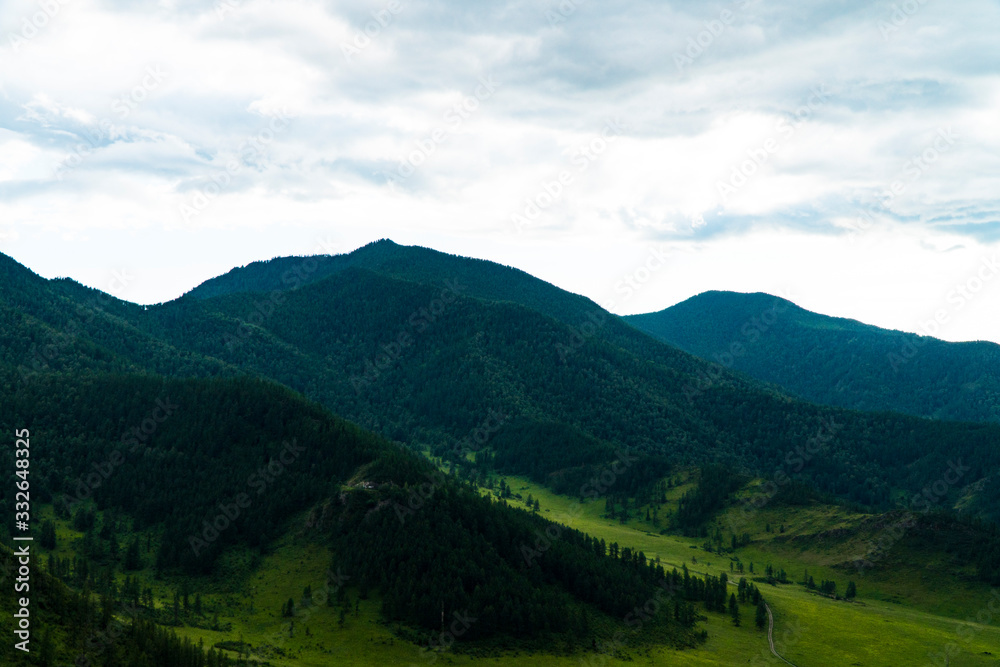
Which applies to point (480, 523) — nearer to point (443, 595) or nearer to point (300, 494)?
point (443, 595)

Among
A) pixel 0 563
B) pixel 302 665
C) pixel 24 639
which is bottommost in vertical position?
pixel 302 665

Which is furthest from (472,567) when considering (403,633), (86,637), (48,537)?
(48,537)

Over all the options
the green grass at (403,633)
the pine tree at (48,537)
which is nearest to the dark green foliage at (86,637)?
the green grass at (403,633)

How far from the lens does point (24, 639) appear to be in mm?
94000

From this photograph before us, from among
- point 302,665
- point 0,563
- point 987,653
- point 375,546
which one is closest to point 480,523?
point 375,546

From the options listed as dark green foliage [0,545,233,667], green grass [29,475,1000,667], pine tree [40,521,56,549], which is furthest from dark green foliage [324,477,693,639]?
pine tree [40,521,56,549]

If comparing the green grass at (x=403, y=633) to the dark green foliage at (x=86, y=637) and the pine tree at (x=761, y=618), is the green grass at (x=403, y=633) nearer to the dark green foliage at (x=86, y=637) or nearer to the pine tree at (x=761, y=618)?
the pine tree at (x=761, y=618)

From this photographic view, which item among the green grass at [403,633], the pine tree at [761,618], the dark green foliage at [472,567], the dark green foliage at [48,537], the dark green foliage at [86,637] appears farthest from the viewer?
the dark green foliage at [48,537]

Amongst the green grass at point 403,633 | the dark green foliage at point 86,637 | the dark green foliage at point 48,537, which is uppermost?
the dark green foliage at point 86,637

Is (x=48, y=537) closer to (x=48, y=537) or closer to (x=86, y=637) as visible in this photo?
(x=48, y=537)

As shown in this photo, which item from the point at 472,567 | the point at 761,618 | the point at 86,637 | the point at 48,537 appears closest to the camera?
the point at 86,637

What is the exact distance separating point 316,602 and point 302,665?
28.5m

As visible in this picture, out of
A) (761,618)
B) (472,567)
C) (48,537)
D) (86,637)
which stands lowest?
(761,618)

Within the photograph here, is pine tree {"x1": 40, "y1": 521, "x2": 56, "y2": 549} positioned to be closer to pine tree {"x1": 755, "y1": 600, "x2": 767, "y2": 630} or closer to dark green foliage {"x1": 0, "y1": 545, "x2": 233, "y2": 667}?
dark green foliage {"x1": 0, "y1": 545, "x2": 233, "y2": 667}
